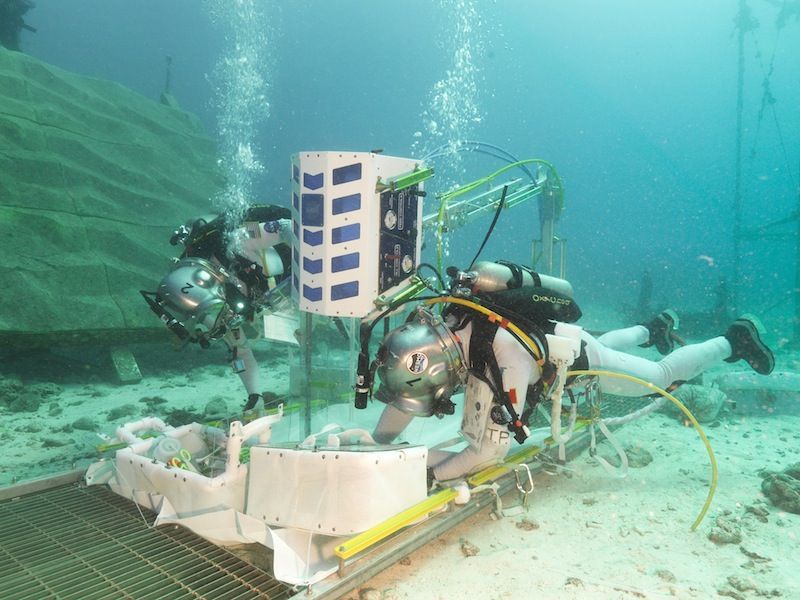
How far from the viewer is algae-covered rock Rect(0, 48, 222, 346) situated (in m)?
7.69

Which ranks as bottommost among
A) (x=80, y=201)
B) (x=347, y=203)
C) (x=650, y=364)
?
(x=650, y=364)

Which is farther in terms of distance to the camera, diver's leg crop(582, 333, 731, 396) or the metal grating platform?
diver's leg crop(582, 333, 731, 396)

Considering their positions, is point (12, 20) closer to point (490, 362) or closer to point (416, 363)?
point (416, 363)

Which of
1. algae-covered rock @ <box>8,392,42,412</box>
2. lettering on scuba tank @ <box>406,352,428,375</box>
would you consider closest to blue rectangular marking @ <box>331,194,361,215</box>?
lettering on scuba tank @ <box>406,352,428,375</box>

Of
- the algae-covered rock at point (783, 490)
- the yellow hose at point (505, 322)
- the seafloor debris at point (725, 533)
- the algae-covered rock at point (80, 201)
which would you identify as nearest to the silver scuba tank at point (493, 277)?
the yellow hose at point (505, 322)

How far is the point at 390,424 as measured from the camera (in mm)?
3988

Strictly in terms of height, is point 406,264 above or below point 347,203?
below

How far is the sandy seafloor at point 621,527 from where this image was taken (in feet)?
9.60

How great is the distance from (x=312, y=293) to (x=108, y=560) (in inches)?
80.4

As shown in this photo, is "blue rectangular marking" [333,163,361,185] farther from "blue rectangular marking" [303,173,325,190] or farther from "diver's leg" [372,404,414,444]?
"diver's leg" [372,404,414,444]

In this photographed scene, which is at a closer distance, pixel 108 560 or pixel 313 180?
pixel 108 560

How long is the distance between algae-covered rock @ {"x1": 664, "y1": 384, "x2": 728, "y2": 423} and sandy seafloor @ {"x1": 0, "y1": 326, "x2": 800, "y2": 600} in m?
0.17

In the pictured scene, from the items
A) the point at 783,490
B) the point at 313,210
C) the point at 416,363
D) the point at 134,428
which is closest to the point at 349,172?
the point at 313,210

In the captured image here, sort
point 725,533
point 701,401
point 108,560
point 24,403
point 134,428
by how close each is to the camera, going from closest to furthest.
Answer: point 108,560, point 725,533, point 134,428, point 701,401, point 24,403
